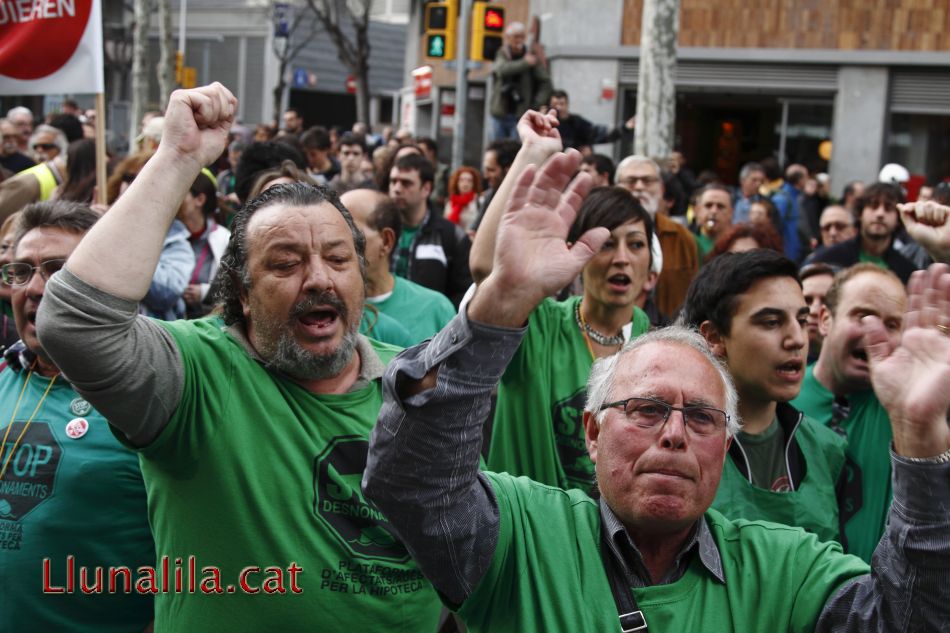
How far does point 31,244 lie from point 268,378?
1.20m

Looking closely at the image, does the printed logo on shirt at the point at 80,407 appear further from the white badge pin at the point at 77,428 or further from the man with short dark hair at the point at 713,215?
the man with short dark hair at the point at 713,215

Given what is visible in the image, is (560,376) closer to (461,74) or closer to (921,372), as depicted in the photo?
(921,372)

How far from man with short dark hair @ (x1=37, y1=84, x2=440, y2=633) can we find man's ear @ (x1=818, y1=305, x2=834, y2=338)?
236cm

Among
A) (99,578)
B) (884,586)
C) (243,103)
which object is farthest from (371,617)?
(243,103)

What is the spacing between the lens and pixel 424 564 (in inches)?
96.3

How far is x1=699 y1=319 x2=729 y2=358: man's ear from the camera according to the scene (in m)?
4.08

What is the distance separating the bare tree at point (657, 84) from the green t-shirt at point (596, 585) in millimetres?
11800

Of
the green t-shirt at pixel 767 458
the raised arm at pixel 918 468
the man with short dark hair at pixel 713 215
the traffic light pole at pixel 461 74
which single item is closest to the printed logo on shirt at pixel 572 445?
the green t-shirt at pixel 767 458

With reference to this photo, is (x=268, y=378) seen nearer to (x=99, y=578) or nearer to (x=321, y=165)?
(x=99, y=578)

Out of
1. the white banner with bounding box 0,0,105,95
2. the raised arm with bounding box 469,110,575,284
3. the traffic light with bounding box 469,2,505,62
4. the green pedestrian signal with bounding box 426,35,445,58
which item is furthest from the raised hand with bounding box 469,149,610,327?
the green pedestrian signal with bounding box 426,35,445,58

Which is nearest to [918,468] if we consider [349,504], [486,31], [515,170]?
[515,170]

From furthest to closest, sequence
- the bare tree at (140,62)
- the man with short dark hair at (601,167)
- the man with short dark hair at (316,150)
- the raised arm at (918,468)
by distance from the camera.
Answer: the bare tree at (140,62) → the man with short dark hair at (316,150) → the man with short dark hair at (601,167) → the raised arm at (918,468)

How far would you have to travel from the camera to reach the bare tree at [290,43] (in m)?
42.9

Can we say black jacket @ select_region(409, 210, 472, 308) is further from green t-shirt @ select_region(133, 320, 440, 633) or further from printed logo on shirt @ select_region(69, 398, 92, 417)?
green t-shirt @ select_region(133, 320, 440, 633)
